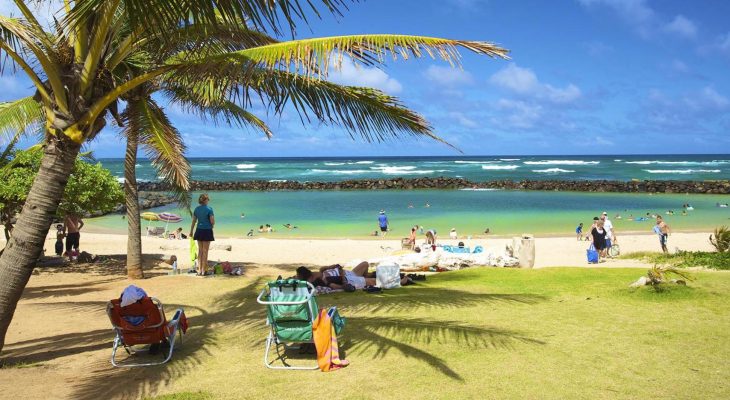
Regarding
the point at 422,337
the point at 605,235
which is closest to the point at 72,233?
the point at 422,337

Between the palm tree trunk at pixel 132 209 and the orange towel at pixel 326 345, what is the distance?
6721mm

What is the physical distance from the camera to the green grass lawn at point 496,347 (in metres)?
4.75

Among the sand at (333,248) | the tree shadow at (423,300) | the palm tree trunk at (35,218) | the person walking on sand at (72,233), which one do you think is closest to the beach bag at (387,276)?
the tree shadow at (423,300)

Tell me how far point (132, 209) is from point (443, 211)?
2523 cm

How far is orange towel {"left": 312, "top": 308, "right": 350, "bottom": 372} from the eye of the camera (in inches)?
211

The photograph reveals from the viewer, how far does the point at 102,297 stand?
952 centimetres

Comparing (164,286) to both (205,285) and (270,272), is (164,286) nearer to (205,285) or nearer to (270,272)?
(205,285)

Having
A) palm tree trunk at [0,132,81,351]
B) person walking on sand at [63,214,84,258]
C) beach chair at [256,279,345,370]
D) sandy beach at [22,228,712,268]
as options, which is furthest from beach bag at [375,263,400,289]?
person walking on sand at [63,214,84,258]

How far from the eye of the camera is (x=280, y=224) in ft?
Answer: 95.7

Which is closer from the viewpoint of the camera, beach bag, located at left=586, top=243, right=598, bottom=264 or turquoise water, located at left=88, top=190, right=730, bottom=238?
beach bag, located at left=586, top=243, right=598, bottom=264

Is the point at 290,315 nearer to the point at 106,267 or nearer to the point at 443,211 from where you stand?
the point at 106,267

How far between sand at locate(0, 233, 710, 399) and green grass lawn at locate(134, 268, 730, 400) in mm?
550

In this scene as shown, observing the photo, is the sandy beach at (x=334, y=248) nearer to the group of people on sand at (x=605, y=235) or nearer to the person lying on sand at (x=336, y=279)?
the group of people on sand at (x=605, y=235)

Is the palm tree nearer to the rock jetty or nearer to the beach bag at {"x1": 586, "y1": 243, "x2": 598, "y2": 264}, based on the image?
the beach bag at {"x1": 586, "y1": 243, "x2": 598, "y2": 264}
